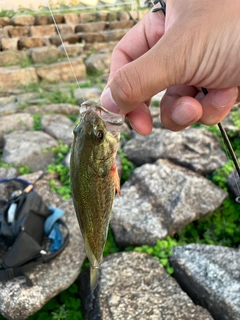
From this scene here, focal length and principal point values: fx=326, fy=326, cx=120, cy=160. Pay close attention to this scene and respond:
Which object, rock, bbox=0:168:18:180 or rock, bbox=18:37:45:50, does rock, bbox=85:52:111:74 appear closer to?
rock, bbox=18:37:45:50

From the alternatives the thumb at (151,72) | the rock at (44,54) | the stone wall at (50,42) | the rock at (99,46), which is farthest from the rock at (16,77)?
the thumb at (151,72)

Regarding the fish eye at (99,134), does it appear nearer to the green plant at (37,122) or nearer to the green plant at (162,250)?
the green plant at (162,250)

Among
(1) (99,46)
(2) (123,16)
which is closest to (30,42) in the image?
(1) (99,46)

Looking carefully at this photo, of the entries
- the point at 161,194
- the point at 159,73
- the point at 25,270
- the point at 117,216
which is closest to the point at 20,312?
the point at 25,270

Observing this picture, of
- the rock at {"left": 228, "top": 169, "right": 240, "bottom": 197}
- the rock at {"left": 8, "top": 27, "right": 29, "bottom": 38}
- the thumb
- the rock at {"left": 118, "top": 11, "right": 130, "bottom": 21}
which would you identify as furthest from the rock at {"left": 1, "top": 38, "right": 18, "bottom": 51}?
the thumb

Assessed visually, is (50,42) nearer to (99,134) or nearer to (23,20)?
(23,20)

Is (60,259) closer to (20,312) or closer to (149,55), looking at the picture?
(20,312)
